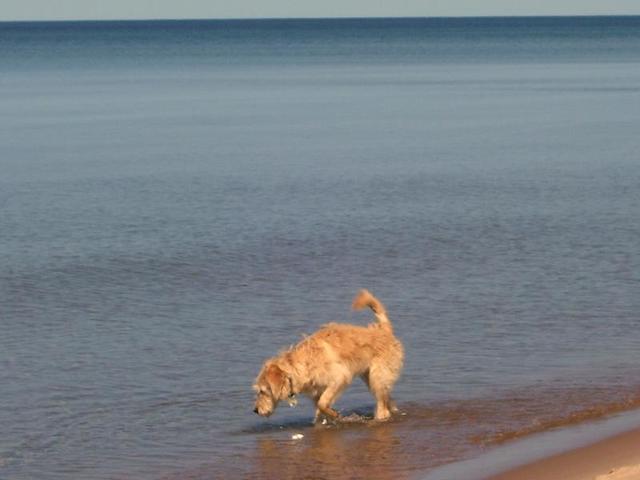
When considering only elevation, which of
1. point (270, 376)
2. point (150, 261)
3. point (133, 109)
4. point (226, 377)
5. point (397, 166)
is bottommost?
point (133, 109)

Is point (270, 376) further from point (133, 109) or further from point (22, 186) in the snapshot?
point (133, 109)

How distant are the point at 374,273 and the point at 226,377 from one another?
17.4 ft

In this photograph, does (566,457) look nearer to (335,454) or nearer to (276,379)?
(335,454)

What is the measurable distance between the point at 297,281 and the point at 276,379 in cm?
648

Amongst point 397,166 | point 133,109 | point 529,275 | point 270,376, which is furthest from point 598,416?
point 133,109

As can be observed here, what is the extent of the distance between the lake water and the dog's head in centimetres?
24

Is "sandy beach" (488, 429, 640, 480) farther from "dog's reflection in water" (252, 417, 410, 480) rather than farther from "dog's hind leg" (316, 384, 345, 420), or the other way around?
"dog's hind leg" (316, 384, 345, 420)

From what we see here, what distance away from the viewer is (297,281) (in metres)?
17.2

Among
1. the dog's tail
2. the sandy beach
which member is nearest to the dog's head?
the dog's tail

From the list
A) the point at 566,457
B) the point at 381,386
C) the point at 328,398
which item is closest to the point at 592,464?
the point at 566,457

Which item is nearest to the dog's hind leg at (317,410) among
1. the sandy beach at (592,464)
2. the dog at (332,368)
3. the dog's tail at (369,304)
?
the dog at (332,368)

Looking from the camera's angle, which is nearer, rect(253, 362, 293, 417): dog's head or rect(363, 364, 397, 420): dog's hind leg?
rect(253, 362, 293, 417): dog's head

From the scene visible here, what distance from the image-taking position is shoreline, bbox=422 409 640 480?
891 centimetres

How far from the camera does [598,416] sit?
A: 36.1 feet
